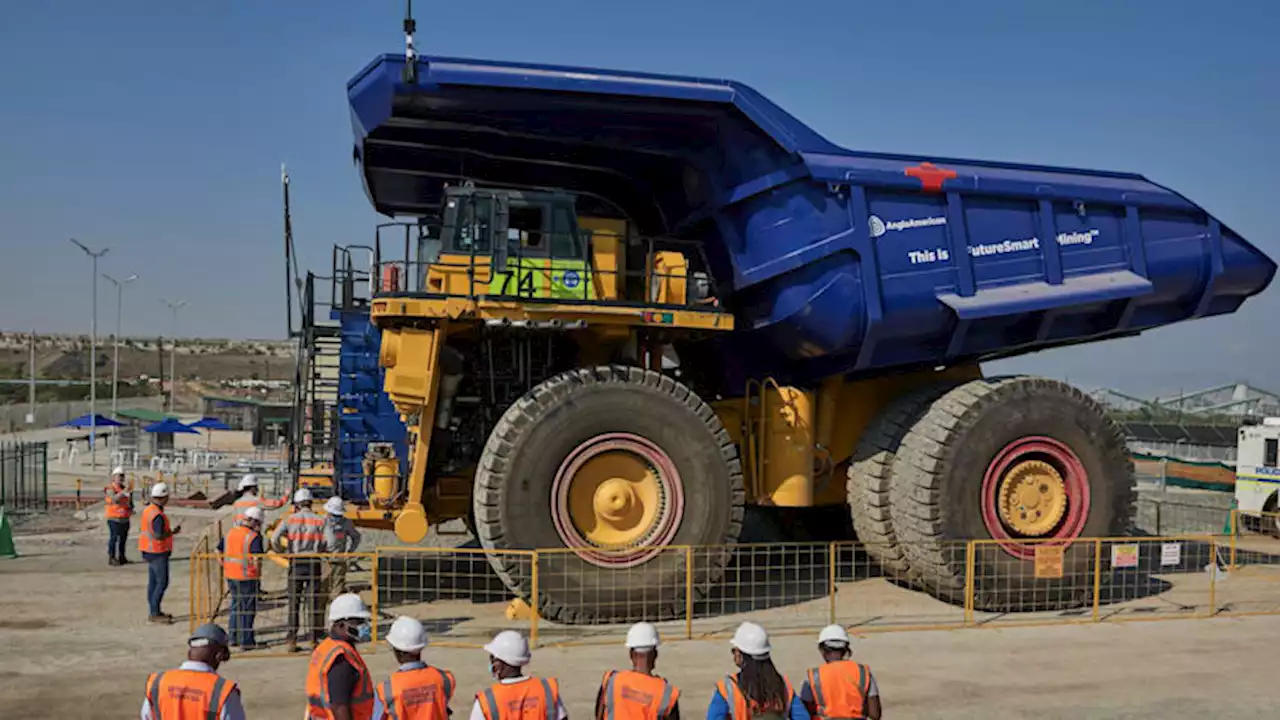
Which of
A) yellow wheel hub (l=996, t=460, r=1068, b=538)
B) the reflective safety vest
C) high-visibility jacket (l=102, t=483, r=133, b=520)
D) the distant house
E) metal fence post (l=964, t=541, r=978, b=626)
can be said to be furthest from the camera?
the distant house

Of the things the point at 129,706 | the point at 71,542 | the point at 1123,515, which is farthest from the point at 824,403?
the point at 71,542

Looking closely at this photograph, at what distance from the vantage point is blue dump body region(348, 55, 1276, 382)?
34.1 ft

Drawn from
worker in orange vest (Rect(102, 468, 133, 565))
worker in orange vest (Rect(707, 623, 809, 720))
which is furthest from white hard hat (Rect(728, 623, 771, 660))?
worker in orange vest (Rect(102, 468, 133, 565))

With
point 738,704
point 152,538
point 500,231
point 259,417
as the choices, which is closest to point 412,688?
point 738,704

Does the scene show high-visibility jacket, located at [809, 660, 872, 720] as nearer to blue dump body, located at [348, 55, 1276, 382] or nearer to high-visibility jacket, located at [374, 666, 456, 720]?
high-visibility jacket, located at [374, 666, 456, 720]

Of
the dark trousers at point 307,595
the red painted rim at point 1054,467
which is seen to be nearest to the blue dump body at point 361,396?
the dark trousers at point 307,595

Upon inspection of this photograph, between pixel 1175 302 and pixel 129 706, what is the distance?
38.0 feet

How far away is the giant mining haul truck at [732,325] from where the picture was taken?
10125 mm

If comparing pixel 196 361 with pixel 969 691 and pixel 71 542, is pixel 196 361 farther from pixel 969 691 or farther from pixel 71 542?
pixel 969 691

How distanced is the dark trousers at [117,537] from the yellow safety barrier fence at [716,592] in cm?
205

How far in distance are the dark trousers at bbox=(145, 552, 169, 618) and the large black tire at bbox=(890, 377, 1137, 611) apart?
7593mm

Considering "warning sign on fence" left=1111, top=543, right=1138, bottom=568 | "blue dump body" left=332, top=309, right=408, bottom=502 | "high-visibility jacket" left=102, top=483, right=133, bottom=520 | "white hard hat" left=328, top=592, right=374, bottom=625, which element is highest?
"blue dump body" left=332, top=309, right=408, bottom=502

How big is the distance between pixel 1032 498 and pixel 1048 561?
0.74m

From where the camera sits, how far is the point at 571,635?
966cm
